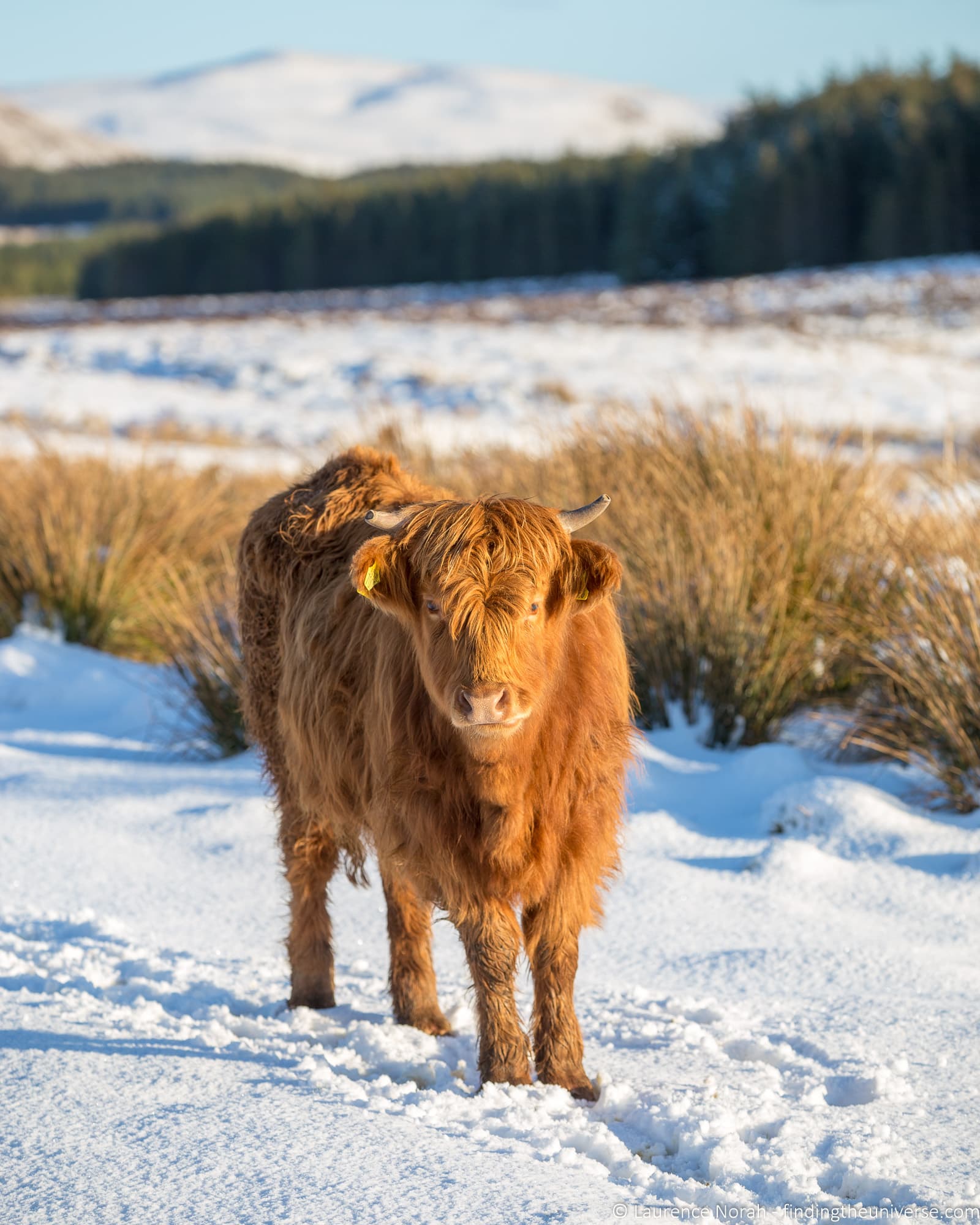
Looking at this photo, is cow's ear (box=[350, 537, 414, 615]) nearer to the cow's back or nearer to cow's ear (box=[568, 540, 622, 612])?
the cow's back

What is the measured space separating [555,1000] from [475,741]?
0.69m

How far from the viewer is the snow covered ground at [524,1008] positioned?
2.44 metres

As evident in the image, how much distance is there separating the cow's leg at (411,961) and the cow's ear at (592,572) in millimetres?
934

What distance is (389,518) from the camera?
9.12ft

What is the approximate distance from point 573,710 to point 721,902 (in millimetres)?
1316

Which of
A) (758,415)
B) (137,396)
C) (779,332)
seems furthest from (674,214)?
(758,415)

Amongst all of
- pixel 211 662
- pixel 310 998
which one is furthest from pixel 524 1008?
pixel 211 662

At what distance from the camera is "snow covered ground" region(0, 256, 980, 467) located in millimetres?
13016

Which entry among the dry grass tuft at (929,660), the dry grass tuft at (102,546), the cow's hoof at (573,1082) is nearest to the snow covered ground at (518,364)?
the dry grass tuft at (102,546)

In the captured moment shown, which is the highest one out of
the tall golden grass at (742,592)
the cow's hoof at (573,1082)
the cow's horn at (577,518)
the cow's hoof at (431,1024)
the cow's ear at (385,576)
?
the cow's horn at (577,518)

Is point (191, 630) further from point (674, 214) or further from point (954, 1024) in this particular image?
point (674, 214)

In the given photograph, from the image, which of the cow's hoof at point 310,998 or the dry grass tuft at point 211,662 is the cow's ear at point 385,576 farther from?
the dry grass tuft at point 211,662

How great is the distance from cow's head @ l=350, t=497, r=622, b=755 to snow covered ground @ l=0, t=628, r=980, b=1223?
0.85m

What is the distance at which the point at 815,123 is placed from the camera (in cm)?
3631
